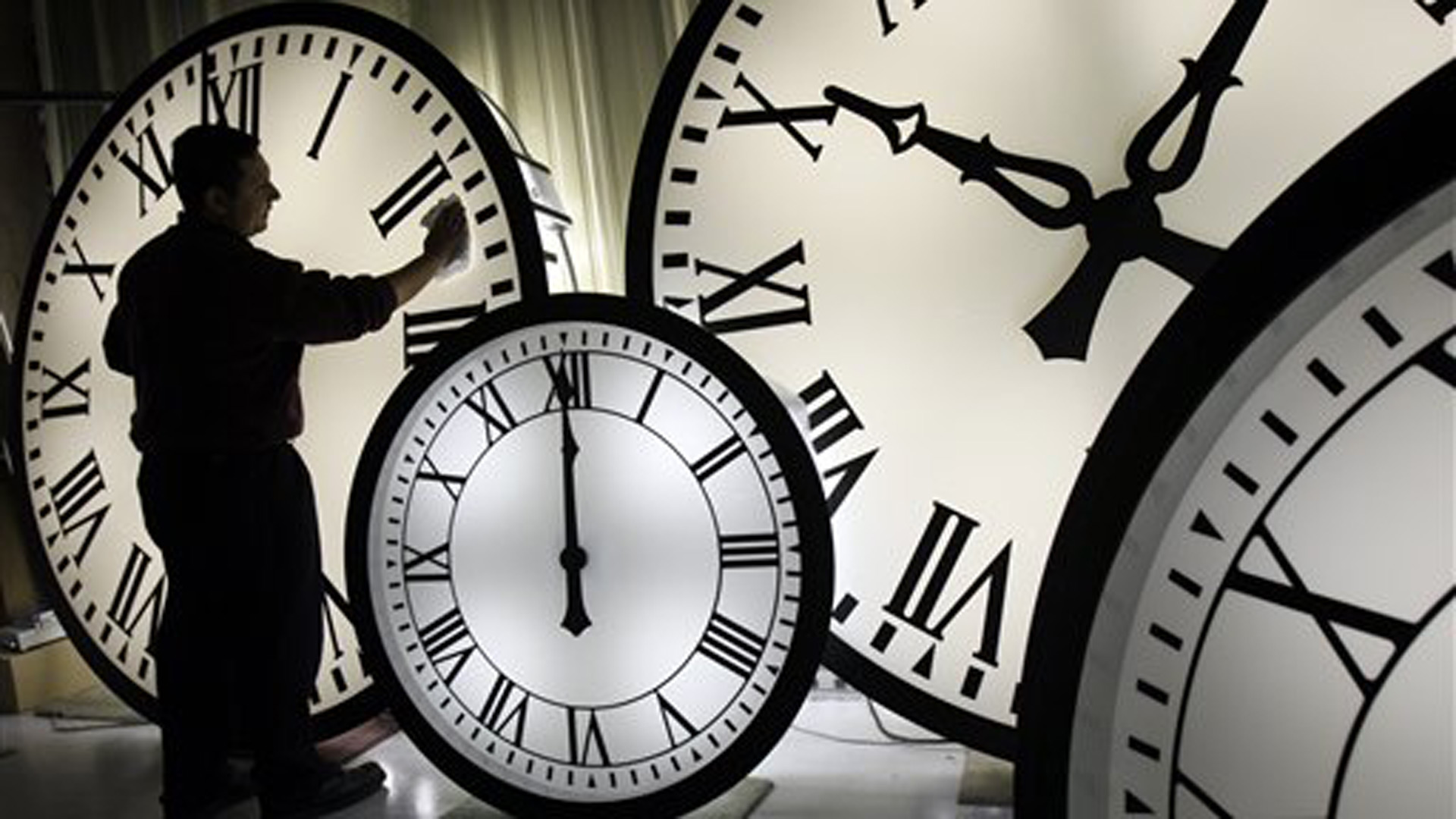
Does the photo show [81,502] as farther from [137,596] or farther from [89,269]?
[89,269]

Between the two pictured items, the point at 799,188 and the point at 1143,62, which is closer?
the point at 1143,62

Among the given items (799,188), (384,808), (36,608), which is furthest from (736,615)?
(36,608)

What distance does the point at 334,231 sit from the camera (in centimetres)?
166

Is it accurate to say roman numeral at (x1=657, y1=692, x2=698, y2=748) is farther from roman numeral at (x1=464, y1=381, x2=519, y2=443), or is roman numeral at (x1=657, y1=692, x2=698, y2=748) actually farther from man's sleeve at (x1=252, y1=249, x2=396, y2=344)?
man's sleeve at (x1=252, y1=249, x2=396, y2=344)

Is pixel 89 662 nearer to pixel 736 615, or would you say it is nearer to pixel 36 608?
pixel 36 608

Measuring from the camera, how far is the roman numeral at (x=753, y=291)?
1.36m

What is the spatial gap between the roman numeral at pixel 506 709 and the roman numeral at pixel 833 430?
432 mm

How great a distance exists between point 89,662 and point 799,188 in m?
1.38

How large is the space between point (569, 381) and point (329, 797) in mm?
727

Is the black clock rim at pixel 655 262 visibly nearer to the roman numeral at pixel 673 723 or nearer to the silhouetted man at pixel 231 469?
the roman numeral at pixel 673 723

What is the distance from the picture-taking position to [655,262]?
142cm

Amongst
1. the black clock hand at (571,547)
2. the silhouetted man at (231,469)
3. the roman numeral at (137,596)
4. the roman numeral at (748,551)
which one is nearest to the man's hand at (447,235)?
the silhouetted man at (231,469)

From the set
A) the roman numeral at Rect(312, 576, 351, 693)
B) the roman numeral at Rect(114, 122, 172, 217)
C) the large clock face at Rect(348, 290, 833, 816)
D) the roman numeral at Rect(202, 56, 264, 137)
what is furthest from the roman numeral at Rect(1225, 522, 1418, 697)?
the roman numeral at Rect(114, 122, 172, 217)

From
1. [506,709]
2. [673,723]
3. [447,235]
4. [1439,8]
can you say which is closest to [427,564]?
[506,709]
